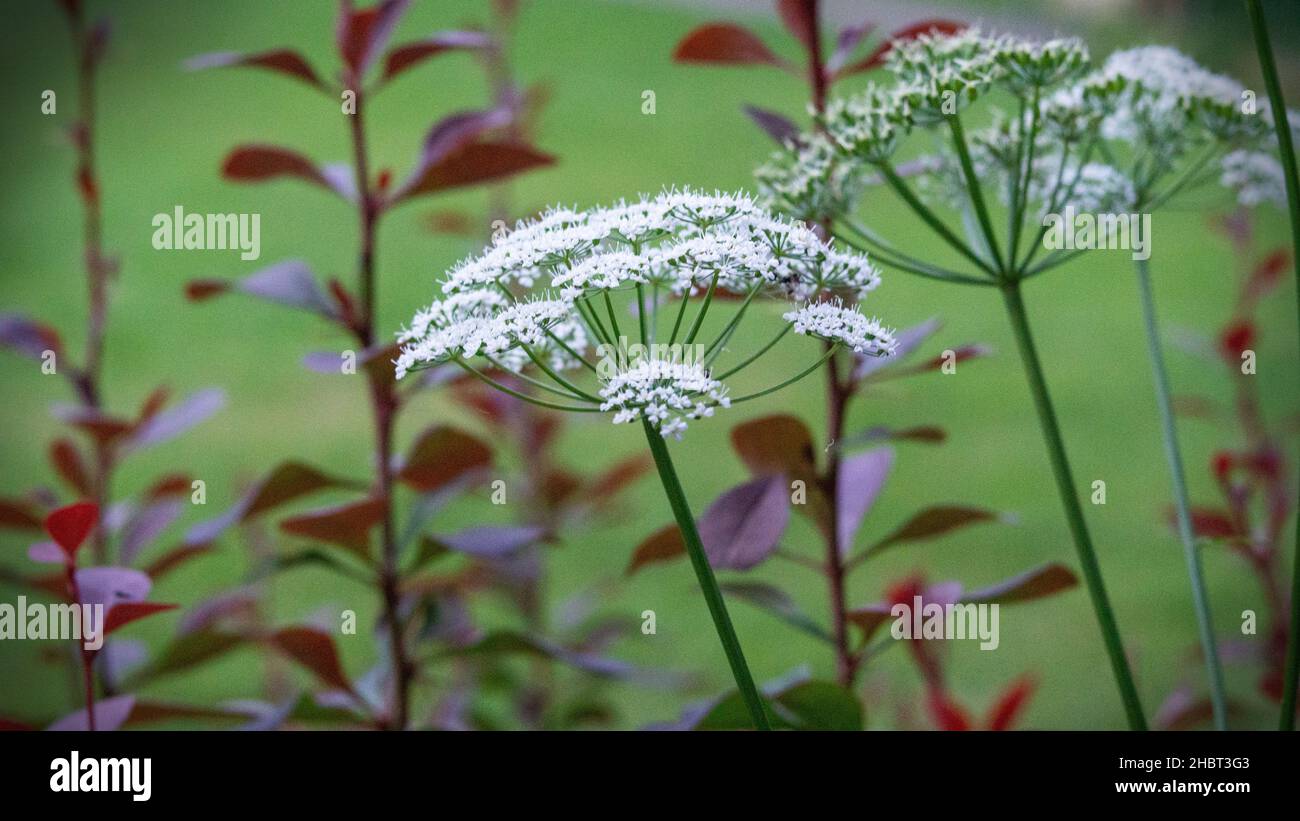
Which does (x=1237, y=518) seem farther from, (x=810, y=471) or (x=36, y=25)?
(x=36, y=25)

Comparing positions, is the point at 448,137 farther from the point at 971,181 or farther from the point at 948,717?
the point at 948,717

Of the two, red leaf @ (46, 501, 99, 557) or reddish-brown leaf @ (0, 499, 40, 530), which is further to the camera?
reddish-brown leaf @ (0, 499, 40, 530)

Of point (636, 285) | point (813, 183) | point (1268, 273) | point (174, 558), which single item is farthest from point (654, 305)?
point (1268, 273)

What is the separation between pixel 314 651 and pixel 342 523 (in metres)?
0.10

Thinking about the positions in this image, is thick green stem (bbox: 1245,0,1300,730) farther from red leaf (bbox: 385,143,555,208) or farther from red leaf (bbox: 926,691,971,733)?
red leaf (bbox: 385,143,555,208)

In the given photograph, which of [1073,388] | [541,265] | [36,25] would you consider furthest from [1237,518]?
[36,25]

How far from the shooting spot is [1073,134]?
28.3 inches

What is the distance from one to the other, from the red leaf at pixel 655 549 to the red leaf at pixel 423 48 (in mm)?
375

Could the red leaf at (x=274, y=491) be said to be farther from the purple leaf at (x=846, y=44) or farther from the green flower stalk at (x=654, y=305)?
the purple leaf at (x=846, y=44)

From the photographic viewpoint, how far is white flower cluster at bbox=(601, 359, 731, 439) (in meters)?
0.51

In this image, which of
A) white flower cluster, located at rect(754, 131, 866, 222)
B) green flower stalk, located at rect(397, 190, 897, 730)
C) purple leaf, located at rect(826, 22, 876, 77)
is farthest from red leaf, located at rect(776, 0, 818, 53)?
green flower stalk, located at rect(397, 190, 897, 730)

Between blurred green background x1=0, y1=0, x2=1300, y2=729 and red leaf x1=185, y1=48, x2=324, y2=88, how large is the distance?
26.2 inches

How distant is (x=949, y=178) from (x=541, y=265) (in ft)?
1.08

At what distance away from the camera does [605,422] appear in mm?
1856
